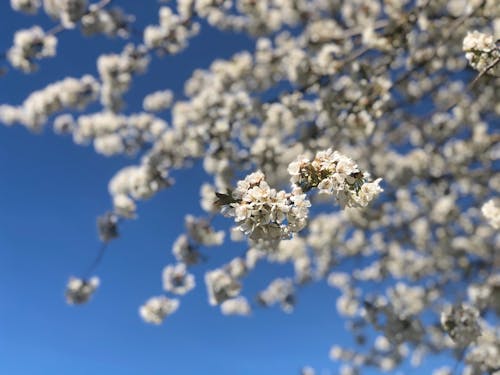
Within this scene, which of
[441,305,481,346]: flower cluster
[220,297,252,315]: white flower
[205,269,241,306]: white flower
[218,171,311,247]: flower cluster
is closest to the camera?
[218,171,311,247]: flower cluster

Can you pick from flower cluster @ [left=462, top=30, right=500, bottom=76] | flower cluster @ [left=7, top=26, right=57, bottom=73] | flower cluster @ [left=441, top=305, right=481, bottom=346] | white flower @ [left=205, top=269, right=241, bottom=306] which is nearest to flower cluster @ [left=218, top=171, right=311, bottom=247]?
flower cluster @ [left=462, top=30, right=500, bottom=76]

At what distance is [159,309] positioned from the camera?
284 inches

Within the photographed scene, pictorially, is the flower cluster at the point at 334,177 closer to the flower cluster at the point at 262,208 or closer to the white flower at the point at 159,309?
the flower cluster at the point at 262,208

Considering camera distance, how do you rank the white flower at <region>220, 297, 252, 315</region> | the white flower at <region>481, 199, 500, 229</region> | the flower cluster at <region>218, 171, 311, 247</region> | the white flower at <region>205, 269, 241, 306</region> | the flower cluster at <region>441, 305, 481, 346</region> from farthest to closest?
1. the white flower at <region>220, 297, 252, 315</region>
2. the white flower at <region>205, 269, 241, 306</region>
3. the flower cluster at <region>441, 305, 481, 346</region>
4. the white flower at <region>481, 199, 500, 229</region>
5. the flower cluster at <region>218, 171, 311, 247</region>

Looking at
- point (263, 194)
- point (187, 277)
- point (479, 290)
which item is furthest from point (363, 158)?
point (263, 194)

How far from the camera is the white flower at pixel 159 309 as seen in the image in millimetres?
7223

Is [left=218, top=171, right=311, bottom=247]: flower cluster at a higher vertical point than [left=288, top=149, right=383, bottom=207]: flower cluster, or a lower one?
lower

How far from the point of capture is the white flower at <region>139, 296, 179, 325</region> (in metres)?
7.22

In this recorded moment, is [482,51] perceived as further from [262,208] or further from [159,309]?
[159,309]

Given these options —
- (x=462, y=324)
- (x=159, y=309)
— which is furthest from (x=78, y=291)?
(x=462, y=324)

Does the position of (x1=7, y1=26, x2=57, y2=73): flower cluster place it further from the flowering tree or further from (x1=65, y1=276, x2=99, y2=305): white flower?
(x1=65, y1=276, x2=99, y2=305): white flower

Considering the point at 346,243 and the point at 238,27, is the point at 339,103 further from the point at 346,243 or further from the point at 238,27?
the point at 346,243

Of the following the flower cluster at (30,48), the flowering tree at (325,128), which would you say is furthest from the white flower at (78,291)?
the flower cluster at (30,48)

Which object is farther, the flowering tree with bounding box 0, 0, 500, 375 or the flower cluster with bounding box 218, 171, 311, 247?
the flowering tree with bounding box 0, 0, 500, 375
